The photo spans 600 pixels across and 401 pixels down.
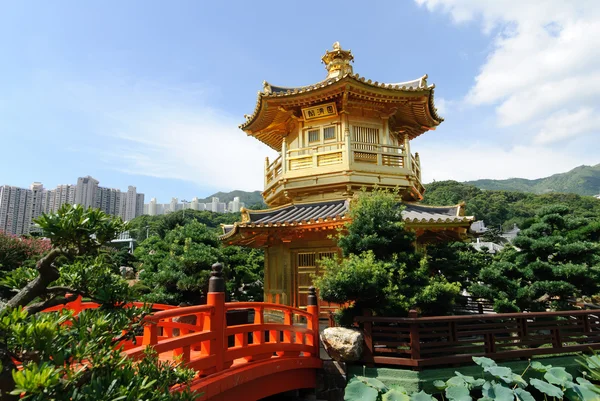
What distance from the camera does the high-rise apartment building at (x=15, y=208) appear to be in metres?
56.2

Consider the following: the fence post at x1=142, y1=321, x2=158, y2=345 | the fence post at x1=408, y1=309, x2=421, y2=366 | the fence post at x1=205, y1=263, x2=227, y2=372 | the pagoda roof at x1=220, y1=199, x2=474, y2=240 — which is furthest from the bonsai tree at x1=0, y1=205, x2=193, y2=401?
the pagoda roof at x1=220, y1=199, x2=474, y2=240

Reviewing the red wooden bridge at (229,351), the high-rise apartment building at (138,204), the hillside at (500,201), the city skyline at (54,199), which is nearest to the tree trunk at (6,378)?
the red wooden bridge at (229,351)

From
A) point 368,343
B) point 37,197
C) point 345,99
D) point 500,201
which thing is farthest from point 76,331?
point 500,201

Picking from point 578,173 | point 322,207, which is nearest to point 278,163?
point 322,207

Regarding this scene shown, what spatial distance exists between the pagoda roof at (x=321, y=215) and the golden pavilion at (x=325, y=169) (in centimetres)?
3

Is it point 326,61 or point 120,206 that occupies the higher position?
point 120,206

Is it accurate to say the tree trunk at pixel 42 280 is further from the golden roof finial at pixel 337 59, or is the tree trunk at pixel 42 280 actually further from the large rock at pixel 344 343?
the golden roof finial at pixel 337 59

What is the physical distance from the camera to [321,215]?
950 cm

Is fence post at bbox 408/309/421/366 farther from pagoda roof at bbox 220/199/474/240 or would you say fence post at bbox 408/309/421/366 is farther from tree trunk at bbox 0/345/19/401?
tree trunk at bbox 0/345/19/401

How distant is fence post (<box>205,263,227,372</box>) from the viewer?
4.74 m

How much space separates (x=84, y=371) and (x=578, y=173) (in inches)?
8613

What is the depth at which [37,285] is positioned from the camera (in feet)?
9.00

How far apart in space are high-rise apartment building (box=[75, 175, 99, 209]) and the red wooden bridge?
260 feet

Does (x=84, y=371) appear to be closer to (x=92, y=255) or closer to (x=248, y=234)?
(x=92, y=255)
